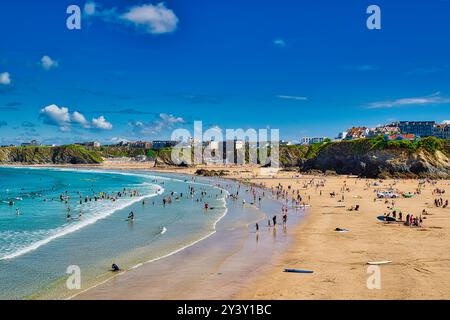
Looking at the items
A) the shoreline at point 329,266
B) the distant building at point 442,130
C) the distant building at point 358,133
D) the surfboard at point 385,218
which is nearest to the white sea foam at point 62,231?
the shoreline at point 329,266

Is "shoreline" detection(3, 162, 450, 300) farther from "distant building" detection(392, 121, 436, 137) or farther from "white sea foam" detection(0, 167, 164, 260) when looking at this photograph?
"distant building" detection(392, 121, 436, 137)

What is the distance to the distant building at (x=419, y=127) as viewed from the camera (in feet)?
594

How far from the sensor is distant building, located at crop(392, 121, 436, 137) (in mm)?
181175

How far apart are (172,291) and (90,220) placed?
924 inches

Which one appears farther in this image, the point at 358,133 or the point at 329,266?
the point at 358,133

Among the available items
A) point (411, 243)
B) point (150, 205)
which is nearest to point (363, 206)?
point (411, 243)

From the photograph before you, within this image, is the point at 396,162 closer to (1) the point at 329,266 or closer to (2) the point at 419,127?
(1) the point at 329,266

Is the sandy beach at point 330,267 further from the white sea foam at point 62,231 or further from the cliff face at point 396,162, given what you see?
the cliff face at point 396,162

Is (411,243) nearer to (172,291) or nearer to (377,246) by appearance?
(377,246)

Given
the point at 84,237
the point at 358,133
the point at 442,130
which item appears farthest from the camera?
the point at 358,133

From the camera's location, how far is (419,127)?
18412 cm

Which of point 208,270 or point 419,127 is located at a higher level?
point 419,127

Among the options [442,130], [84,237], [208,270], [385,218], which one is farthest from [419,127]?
[208,270]
